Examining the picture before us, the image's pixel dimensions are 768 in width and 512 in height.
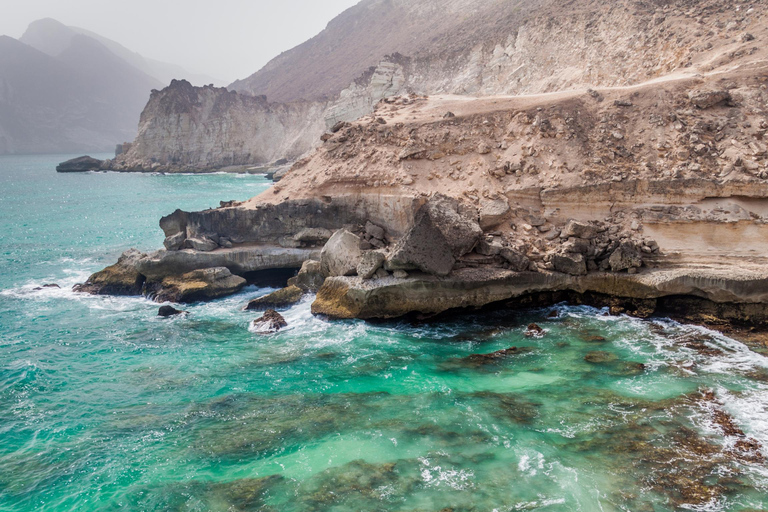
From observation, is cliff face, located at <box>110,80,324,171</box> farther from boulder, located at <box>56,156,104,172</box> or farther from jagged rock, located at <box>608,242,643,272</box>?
jagged rock, located at <box>608,242,643,272</box>

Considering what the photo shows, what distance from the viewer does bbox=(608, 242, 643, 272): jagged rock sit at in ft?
49.8

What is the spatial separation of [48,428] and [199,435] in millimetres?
3778

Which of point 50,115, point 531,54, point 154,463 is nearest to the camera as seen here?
point 154,463

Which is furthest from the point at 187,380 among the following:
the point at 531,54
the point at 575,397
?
the point at 531,54

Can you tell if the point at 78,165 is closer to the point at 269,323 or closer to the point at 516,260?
the point at 269,323

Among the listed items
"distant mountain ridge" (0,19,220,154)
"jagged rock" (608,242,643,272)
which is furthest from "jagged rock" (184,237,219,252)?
"distant mountain ridge" (0,19,220,154)

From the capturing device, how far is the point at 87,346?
1559 cm

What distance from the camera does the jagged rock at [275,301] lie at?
1808 cm

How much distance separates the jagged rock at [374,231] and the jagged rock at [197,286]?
235 inches

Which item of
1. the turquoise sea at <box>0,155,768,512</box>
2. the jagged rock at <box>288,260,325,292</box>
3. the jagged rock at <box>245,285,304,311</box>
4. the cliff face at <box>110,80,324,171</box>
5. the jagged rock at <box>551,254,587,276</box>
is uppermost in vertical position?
the cliff face at <box>110,80,324,171</box>

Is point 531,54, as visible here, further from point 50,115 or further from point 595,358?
point 50,115

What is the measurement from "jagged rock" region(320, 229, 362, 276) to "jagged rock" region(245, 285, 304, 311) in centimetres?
161

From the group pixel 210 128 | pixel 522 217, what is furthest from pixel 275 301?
pixel 210 128

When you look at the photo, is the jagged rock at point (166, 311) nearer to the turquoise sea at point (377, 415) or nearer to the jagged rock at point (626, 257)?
the turquoise sea at point (377, 415)
